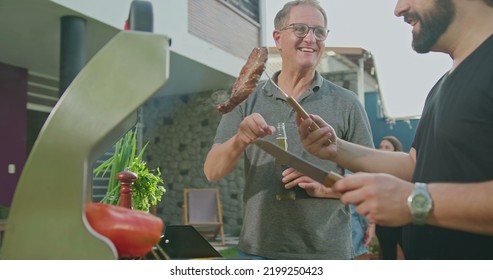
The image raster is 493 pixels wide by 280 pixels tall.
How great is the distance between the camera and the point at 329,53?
36.2 inches

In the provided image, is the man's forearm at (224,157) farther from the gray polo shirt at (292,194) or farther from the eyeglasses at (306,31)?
the eyeglasses at (306,31)

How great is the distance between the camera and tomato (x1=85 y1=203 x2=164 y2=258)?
0.43m

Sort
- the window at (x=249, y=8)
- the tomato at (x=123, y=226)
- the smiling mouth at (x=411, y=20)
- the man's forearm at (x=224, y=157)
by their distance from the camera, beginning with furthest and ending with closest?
the window at (x=249, y=8) < the man's forearm at (x=224, y=157) < the smiling mouth at (x=411, y=20) < the tomato at (x=123, y=226)

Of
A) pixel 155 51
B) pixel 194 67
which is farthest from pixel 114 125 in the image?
pixel 194 67

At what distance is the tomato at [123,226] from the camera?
0.43 meters

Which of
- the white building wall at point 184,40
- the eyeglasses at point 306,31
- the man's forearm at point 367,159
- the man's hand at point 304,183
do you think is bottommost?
the man's hand at point 304,183

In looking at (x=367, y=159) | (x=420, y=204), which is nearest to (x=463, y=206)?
(x=420, y=204)

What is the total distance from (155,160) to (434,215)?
75cm

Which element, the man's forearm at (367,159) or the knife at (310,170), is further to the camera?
the man's forearm at (367,159)

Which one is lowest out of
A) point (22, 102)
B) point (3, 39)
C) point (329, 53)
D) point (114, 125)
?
point (114, 125)

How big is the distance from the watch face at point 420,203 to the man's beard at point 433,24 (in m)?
0.24

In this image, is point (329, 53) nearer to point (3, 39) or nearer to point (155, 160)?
point (155, 160)

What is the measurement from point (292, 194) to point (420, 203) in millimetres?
345

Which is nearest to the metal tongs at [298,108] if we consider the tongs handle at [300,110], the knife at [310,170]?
the tongs handle at [300,110]
